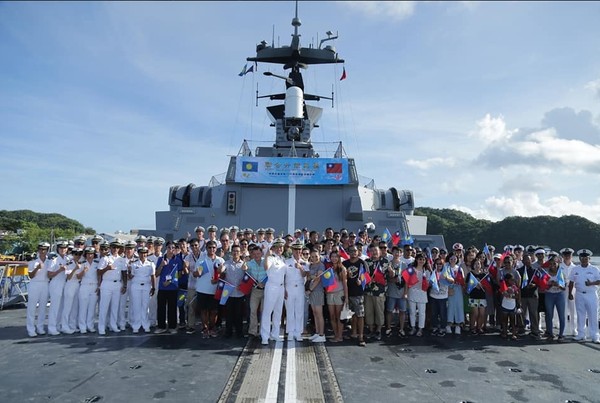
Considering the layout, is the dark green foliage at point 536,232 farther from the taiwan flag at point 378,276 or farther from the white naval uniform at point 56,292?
the white naval uniform at point 56,292

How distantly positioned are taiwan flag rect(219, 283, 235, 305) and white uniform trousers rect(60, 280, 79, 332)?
9.16 ft

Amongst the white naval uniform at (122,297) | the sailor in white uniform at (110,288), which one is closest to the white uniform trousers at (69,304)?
the sailor in white uniform at (110,288)

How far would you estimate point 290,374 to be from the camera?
15.8ft

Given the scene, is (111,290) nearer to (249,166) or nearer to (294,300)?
(294,300)

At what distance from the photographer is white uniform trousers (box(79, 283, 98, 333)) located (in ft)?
23.5

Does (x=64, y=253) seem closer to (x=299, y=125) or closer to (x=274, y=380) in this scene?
(x=274, y=380)

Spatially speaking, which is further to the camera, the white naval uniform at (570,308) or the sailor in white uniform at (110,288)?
the white naval uniform at (570,308)

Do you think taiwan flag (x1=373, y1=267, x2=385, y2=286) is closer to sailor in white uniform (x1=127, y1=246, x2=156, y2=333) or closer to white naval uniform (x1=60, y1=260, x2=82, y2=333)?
sailor in white uniform (x1=127, y1=246, x2=156, y2=333)

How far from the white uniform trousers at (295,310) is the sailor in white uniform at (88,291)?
3563 mm

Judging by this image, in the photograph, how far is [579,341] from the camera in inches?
285

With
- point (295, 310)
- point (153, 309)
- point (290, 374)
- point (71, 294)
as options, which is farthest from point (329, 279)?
point (71, 294)

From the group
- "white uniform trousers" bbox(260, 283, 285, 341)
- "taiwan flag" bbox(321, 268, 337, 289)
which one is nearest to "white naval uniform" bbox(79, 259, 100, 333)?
"white uniform trousers" bbox(260, 283, 285, 341)

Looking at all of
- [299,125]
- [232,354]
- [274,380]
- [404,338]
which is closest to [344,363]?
[274,380]

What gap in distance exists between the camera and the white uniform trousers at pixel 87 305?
7168 mm
